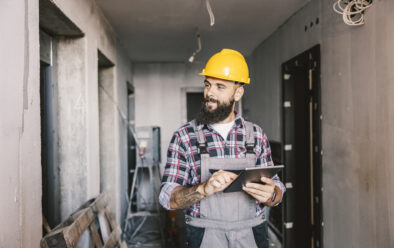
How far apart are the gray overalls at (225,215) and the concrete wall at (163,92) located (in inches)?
186

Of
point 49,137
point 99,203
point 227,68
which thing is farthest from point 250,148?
point 49,137

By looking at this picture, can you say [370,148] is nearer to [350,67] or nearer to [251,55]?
[350,67]

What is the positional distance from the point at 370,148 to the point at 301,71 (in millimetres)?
1814

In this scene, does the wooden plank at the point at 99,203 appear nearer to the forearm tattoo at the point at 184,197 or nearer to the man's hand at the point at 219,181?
the forearm tattoo at the point at 184,197

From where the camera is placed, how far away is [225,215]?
5.05ft

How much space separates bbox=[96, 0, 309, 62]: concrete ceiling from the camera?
2926mm

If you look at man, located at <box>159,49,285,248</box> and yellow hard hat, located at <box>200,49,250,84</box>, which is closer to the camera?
man, located at <box>159,49,285,248</box>

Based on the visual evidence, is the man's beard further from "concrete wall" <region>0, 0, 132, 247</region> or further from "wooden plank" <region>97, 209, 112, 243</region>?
"wooden plank" <region>97, 209, 112, 243</region>

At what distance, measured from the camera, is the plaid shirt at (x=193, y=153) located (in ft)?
5.18

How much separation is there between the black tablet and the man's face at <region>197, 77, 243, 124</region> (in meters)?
0.44

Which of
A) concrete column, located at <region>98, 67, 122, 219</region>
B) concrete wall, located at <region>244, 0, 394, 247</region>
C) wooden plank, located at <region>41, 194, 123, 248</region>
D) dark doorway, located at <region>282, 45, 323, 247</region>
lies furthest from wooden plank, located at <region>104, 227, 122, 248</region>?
dark doorway, located at <region>282, 45, 323, 247</region>

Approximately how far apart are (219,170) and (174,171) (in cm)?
→ 30

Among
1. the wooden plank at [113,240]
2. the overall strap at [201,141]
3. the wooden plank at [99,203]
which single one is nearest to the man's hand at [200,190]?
the overall strap at [201,141]

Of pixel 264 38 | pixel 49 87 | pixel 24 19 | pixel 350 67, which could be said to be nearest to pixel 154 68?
pixel 264 38
